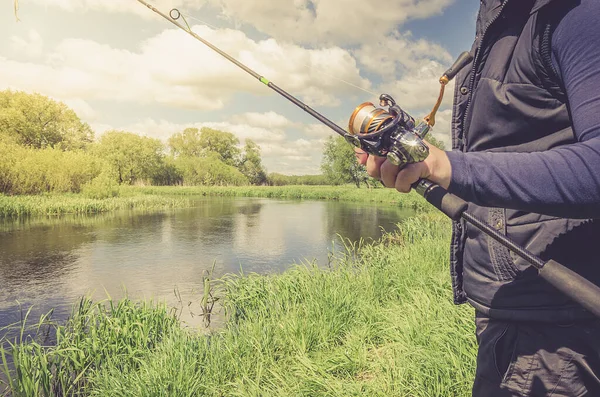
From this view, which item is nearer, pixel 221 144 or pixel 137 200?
pixel 137 200

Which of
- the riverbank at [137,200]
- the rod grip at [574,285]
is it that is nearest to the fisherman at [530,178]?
the rod grip at [574,285]

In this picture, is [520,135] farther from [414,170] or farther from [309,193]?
[309,193]

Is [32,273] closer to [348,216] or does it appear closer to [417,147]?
[417,147]

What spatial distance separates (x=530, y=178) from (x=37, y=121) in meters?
45.2

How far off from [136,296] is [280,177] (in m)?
82.7

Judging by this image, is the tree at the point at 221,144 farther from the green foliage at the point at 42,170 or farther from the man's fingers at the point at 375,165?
the man's fingers at the point at 375,165

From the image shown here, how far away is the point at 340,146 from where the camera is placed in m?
52.9

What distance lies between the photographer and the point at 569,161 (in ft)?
2.73

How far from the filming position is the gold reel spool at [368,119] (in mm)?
1235

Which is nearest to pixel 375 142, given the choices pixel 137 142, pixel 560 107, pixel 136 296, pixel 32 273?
pixel 560 107

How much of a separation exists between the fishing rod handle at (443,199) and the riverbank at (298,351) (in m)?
2.24

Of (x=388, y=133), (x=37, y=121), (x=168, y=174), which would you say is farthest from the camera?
(x=168, y=174)

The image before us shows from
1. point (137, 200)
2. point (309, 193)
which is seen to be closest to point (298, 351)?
point (137, 200)

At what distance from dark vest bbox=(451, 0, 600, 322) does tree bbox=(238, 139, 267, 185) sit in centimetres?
7962
